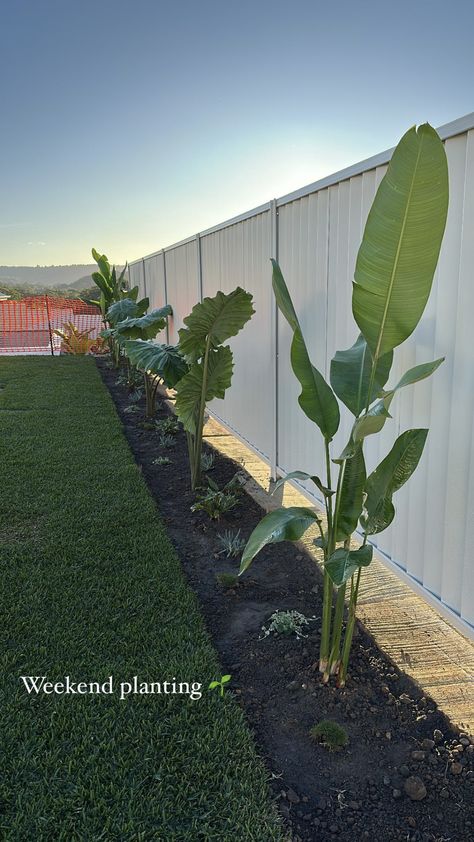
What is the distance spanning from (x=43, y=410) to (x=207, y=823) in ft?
22.6

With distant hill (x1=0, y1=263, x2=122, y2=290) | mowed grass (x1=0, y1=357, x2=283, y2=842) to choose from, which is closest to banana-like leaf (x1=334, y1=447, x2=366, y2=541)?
mowed grass (x1=0, y1=357, x2=283, y2=842)

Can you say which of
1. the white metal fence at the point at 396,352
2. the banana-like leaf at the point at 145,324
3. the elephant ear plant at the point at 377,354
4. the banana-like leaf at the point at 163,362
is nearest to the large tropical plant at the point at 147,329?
the banana-like leaf at the point at 145,324

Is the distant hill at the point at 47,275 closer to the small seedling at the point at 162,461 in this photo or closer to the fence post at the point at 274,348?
the small seedling at the point at 162,461

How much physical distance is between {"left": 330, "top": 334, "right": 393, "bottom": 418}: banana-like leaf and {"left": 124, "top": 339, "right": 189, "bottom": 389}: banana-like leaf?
2740mm

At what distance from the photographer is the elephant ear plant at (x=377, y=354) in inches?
66.7

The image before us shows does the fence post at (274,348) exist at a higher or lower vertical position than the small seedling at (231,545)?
higher

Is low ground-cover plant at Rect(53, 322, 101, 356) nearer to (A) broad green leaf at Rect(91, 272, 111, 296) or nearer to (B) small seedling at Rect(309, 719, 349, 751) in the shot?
(A) broad green leaf at Rect(91, 272, 111, 296)

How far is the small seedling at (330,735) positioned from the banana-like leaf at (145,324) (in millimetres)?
4877

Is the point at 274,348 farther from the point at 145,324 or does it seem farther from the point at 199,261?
the point at 199,261

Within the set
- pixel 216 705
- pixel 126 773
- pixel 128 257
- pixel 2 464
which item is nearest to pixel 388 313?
pixel 216 705

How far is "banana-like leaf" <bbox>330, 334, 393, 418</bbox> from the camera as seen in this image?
227cm

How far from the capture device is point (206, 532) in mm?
4137

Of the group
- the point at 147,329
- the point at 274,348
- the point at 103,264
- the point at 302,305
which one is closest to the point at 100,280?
the point at 103,264

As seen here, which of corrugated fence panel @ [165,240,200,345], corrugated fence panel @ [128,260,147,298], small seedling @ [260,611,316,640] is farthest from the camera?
corrugated fence panel @ [128,260,147,298]
